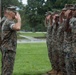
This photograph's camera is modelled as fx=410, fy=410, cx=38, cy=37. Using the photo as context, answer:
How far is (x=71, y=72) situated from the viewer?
684cm

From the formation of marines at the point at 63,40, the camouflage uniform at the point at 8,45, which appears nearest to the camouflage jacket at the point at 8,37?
the camouflage uniform at the point at 8,45

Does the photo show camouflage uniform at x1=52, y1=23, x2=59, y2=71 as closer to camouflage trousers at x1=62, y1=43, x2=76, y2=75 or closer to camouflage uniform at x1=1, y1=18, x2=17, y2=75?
camouflage uniform at x1=1, y1=18, x2=17, y2=75

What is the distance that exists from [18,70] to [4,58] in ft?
12.9

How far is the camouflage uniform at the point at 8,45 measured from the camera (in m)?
8.54

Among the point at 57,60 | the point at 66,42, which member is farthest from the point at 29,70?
the point at 66,42

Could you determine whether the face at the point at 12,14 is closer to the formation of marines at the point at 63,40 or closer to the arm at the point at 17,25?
the arm at the point at 17,25

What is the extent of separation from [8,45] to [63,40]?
115cm

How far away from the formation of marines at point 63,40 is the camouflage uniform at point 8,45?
104 centimetres

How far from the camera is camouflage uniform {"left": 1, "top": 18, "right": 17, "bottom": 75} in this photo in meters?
8.54

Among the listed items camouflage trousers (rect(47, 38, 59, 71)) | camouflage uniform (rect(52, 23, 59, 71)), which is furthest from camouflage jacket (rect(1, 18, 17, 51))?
camouflage trousers (rect(47, 38, 59, 71))

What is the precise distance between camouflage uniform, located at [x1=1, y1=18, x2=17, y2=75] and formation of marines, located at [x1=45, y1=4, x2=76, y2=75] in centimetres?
104

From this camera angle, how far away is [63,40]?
8523mm

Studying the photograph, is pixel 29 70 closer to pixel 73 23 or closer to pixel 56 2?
pixel 73 23

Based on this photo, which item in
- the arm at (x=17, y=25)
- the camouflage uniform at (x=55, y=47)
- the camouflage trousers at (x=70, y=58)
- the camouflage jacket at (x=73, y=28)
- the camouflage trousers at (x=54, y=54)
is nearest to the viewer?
the camouflage jacket at (x=73, y=28)
